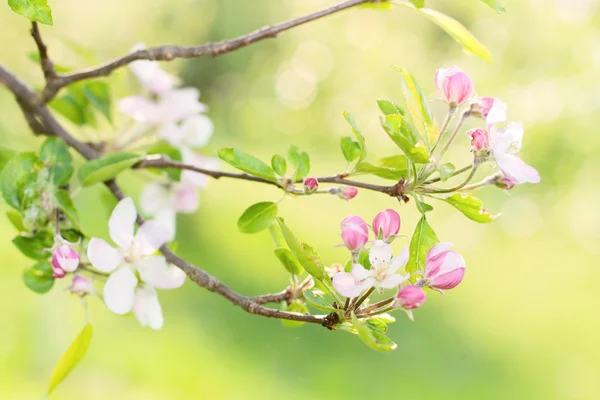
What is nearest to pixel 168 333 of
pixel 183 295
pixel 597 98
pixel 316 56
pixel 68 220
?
pixel 183 295

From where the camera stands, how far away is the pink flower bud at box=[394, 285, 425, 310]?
0.45 metres

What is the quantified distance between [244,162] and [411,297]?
16cm

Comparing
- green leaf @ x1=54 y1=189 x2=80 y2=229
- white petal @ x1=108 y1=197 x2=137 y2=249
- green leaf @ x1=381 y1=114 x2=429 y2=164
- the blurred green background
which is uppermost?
green leaf @ x1=381 y1=114 x2=429 y2=164

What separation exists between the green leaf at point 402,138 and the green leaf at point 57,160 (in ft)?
1.15

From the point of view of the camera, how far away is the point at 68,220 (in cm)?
63

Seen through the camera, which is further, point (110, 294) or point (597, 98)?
point (597, 98)

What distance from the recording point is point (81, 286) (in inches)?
22.8

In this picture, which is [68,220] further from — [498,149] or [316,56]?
[316,56]

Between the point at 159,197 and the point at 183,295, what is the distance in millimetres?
2445

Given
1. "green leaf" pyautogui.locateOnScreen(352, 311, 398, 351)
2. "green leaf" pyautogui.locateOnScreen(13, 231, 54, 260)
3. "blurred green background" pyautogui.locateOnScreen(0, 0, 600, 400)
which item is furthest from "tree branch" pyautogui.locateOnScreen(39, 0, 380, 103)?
"blurred green background" pyautogui.locateOnScreen(0, 0, 600, 400)

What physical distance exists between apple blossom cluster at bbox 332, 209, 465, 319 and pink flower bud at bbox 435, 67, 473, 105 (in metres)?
0.09

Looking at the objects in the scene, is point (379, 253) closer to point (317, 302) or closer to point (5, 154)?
point (317, 302)

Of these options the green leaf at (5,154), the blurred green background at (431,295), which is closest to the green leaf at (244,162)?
the green leaf at (5,154)

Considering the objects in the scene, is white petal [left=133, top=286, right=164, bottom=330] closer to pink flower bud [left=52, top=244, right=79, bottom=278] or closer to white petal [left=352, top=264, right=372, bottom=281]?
pink flower bud [left=52, top=244, right=79, bottom=278]
